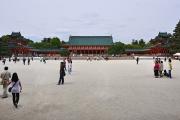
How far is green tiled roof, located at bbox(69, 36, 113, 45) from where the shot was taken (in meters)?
153

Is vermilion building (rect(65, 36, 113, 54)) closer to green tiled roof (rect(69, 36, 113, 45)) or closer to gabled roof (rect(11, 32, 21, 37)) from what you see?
green tiled roof (rect(69, 36, 113, 45))

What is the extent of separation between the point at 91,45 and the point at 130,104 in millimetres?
140295

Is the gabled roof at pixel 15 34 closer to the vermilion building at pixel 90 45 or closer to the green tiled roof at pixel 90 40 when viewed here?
the vermilion building at pixel 90 45

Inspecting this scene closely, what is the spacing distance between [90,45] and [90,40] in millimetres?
4150

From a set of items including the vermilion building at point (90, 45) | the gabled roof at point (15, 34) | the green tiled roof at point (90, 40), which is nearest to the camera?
the gabled roof at point (15, 34)

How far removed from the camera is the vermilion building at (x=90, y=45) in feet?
495

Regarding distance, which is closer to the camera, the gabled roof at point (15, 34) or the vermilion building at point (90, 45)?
the gabled roof at point (15, 34)

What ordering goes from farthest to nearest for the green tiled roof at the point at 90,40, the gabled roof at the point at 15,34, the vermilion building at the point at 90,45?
the green tiled roof at the point at 90,40 → the vermilion building at the point at 90,45 → the gabled roof at the point at 15,34

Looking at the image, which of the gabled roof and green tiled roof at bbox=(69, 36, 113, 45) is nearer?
the gabled roof

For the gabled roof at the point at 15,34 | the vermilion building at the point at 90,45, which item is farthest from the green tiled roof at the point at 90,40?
the gabled roof at the point at 15,34

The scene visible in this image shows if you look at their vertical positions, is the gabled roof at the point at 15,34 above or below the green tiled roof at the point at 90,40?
above

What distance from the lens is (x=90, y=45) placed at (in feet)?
500

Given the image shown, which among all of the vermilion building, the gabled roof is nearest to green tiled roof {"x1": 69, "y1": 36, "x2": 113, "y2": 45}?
the vermilion building

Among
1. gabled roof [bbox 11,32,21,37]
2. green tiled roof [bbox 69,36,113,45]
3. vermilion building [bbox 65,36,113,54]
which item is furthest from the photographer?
green tiled roof [bbox 69,36,113,45]
